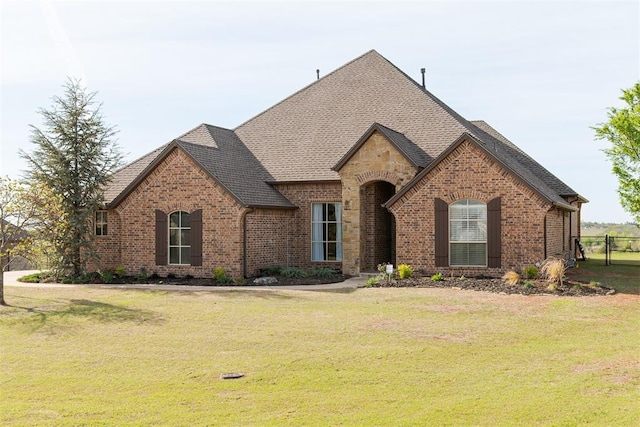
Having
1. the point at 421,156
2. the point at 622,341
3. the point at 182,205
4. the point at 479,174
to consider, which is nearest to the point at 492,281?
the point at 479,174

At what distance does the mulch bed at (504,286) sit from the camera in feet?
62.5

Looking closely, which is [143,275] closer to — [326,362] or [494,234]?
[494,234]

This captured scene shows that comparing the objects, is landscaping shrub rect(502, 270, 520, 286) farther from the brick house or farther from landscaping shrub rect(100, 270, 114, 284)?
landscaping shrub rect(100, 270, 114, 284)

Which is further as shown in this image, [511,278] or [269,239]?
[269,239]

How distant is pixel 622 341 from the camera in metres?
12.5

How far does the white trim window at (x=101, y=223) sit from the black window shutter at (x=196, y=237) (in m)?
4.71

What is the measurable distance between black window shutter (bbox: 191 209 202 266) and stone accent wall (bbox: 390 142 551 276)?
7154 millimetres

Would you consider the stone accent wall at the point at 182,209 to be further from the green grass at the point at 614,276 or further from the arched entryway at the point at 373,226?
the green grass at the point at 614,276

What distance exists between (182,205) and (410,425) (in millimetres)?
18285

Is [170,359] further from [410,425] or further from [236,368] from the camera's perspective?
[410,425]

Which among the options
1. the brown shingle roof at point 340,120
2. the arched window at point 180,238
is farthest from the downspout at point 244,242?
the brown shingle roof at point 340,120

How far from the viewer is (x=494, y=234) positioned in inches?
877

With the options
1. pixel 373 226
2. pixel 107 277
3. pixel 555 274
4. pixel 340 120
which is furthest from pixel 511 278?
pixel 107 277

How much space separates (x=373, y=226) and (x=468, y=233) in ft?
15.0
